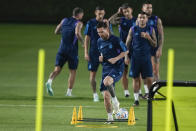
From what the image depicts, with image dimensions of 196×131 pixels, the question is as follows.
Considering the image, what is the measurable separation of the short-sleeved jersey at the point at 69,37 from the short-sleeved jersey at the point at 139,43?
7.13 ft

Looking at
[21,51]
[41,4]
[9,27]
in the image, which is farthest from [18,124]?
[41,4]

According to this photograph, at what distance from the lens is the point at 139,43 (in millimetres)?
14766

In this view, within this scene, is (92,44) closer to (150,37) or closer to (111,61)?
(150,37)

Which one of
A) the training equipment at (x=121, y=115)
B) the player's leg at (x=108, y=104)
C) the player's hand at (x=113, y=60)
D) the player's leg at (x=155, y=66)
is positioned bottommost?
the training equipment at (x=121, y=115)

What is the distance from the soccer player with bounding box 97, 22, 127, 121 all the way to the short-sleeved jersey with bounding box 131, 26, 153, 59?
2111 mm

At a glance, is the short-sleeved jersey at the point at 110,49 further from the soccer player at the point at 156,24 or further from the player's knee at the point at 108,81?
the soccer player at the point at 156,24

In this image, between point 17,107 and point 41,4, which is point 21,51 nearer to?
point 17,107

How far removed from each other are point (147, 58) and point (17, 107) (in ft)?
10.9

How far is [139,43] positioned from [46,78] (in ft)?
19.1

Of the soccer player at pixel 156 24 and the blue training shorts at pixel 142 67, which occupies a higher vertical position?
the soccer player at pixel 156 24

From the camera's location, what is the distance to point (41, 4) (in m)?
45.9

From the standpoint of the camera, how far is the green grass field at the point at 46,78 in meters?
12.7

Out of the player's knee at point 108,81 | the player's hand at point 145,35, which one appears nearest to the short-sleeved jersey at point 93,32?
the player's hand at point 145,35

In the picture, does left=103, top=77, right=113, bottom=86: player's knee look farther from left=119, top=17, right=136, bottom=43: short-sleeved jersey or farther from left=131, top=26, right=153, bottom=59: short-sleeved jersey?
left=119, top=17, right=136, bottom=43: short-sleeved jersey
